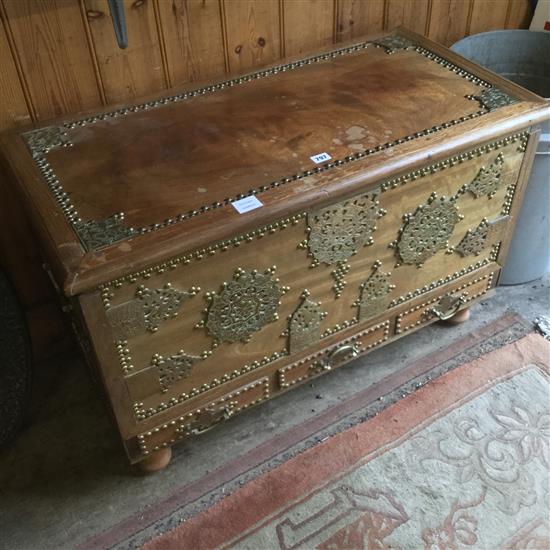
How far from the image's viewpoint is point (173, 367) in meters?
1.25

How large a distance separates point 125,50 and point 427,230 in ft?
2.55

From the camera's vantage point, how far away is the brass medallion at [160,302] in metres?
1.12

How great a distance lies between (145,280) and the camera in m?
1.10

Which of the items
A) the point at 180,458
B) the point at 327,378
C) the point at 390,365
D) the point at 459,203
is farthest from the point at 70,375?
the point at 459,203

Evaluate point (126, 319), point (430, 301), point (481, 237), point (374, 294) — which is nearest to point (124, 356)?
point (126, 319)

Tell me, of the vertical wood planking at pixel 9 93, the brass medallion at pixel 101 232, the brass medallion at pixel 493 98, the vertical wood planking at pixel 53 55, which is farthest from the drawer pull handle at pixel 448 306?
the vertical wood planking at pixel 9 93

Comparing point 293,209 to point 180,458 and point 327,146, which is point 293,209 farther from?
point 180,458

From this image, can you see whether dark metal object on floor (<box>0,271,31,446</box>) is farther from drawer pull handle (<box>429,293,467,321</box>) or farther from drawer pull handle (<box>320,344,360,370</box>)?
drawer pull handle (<box>429,293,467,321</box>)

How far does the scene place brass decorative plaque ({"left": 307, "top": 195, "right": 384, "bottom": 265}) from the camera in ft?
4.06

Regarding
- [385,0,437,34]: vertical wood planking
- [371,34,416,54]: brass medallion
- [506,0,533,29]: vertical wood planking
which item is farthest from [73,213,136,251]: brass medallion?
[506,0,533,29]: vertical wood planking

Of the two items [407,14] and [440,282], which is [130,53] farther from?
[440,282]

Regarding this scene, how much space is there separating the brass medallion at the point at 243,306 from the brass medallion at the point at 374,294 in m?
0.23

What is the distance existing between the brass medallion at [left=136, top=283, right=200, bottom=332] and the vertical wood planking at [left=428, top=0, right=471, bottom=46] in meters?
1.13

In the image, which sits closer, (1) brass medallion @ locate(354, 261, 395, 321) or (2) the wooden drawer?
(2) the wooden drawer
